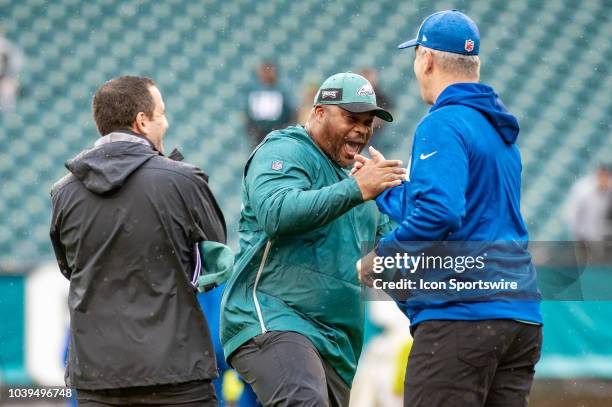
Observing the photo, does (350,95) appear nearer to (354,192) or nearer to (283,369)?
(354,192)

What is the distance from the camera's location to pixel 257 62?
980 centimetres

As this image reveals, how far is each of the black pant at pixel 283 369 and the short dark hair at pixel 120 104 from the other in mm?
968

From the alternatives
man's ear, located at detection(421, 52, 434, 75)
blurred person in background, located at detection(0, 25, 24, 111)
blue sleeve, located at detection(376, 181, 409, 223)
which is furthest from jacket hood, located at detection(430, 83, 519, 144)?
blurred person in background, located at detection(0, 25, 24, 111)

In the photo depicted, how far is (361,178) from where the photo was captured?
3.38 m

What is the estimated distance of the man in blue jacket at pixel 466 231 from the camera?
296 cm

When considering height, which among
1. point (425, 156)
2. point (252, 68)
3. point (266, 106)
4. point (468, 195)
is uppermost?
point (425, 156)

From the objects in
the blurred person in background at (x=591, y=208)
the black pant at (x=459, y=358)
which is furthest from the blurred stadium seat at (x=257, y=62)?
the black pant at (x=459, y=358)

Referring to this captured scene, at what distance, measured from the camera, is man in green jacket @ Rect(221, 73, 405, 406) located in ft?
11.2

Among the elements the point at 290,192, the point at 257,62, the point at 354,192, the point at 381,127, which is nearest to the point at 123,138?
the point at 290,192

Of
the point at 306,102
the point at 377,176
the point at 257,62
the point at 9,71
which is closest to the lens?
the point at 377,176

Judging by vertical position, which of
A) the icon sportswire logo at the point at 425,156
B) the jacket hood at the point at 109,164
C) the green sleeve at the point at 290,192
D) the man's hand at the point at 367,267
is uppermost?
the icon sportswire logo at the point at 425,156

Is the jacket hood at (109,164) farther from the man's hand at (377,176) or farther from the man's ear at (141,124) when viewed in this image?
the man's hand at (377,176)

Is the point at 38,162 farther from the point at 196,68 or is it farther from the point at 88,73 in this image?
the point at 196,68

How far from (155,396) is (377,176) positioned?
108 centimetres
